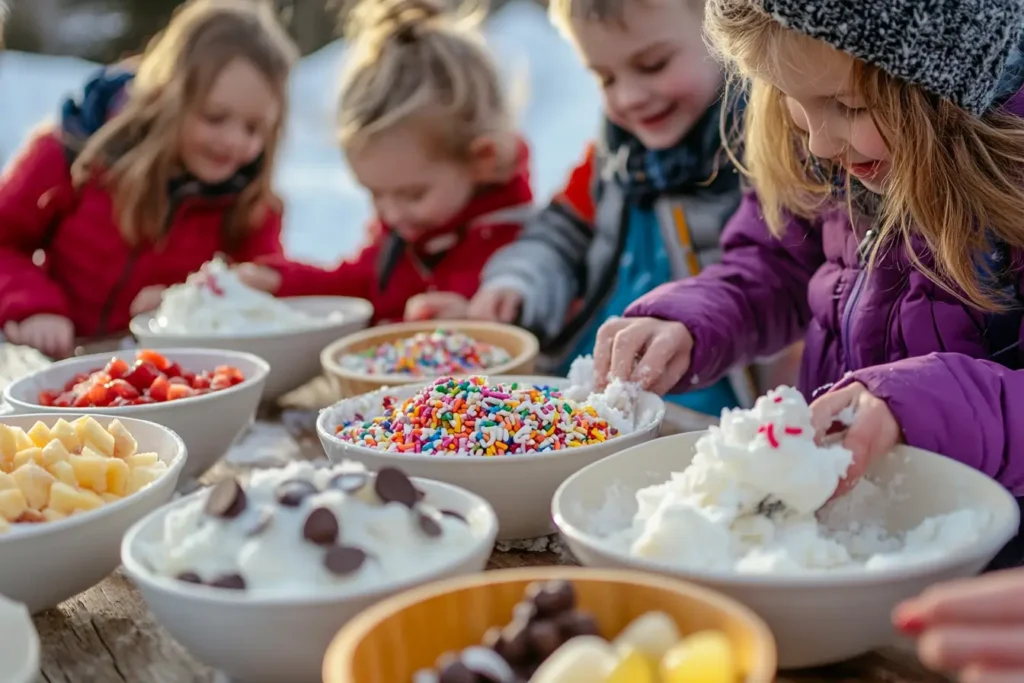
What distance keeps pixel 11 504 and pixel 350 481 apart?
394 millimetres

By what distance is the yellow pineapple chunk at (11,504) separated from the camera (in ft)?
3.73

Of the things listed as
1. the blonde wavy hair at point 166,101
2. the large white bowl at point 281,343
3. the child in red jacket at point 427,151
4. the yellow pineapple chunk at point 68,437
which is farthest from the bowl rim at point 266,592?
the blonde wavy hair at point 166,101

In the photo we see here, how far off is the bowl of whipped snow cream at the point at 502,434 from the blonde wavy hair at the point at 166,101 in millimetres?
1539

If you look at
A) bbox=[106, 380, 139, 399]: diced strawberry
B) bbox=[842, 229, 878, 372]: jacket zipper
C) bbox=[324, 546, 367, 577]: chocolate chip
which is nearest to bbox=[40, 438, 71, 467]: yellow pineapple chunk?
bbox=[106, 380, 139, 399]: diced strawberry

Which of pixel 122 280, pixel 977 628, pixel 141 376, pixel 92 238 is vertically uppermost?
pixel 977 628

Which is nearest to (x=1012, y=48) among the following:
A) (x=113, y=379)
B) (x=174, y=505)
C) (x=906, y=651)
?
(x=906, y=651)

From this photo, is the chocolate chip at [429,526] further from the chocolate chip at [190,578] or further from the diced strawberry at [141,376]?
→ the diced strawberry at [141,376]

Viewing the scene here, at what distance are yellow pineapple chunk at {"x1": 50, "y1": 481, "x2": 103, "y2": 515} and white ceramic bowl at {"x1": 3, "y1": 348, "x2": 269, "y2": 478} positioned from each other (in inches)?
12.5

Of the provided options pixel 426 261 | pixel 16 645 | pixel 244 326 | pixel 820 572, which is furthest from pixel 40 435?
pixel 426 261

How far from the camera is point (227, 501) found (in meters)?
1.00

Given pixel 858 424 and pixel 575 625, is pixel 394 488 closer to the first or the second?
pixel 575 625

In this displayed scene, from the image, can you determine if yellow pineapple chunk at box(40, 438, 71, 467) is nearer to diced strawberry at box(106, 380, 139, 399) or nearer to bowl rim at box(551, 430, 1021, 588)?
diced strawberry at box(106, 380, 139, 399)

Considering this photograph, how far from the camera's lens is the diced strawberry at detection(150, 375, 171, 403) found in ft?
5.31

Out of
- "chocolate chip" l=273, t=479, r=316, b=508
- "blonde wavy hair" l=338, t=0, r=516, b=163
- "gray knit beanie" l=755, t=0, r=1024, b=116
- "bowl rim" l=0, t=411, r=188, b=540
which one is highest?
"gray knit beanie" l=755, t=0, r=1024, b=116
